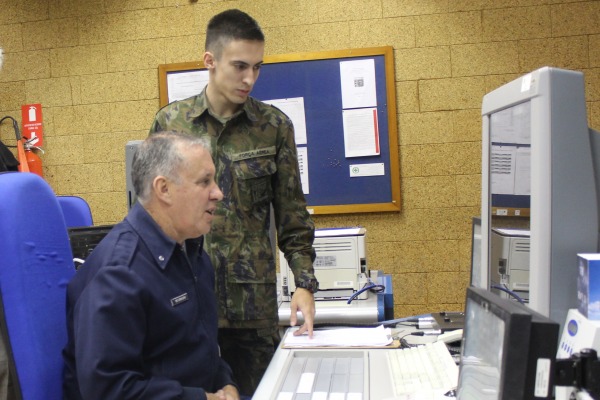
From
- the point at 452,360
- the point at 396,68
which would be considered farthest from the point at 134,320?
the point at 396,68

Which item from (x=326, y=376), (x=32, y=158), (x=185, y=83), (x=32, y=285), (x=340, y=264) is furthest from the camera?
(x=32, y=158)

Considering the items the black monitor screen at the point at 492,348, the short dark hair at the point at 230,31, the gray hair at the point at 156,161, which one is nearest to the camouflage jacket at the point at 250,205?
the short dark hair at the point at 230,31

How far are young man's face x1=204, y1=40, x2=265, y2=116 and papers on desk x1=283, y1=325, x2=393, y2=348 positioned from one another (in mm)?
721

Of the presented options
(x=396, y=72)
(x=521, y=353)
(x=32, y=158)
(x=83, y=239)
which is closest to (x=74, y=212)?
(x=83, y=239)

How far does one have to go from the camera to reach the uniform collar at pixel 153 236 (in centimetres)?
130

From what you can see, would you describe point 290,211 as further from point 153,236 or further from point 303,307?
point 153,236


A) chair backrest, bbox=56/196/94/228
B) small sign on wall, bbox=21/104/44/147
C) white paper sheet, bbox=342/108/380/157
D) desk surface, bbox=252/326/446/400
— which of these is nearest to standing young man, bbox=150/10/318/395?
desk surface, bbox=252/326/446/400

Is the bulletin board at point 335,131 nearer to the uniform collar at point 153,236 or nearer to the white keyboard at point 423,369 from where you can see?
the white keyboard at point 423,369

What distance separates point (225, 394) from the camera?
139 centimetres

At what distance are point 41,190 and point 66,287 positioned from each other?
21 centimetres

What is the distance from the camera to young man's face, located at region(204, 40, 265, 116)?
1.79 metres

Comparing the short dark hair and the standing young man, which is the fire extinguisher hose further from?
the short dark hair

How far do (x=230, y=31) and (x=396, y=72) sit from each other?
75.5 inches

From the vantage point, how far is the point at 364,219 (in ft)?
11.8
